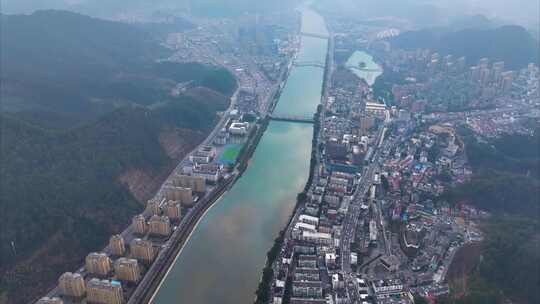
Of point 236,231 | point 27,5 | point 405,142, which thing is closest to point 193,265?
point 236,231

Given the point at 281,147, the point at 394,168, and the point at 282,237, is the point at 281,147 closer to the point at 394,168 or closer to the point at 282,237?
the point at 394,168

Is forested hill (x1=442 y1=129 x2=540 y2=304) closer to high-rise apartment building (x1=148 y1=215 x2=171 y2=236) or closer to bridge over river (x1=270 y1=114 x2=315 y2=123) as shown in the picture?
bridge over river (x1=270 y1=114 x2=315 y2=123)

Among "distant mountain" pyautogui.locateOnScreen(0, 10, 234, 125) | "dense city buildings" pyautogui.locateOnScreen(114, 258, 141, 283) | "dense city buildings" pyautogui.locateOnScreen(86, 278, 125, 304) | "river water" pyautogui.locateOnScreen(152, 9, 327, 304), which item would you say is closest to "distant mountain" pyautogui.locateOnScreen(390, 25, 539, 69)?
"river water" pyautogui.locateOnScreen(152, 9, 327, 304)

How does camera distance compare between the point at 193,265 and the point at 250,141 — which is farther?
the point at 250,141

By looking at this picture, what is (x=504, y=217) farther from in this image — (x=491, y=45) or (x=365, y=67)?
(x=491, y=45)

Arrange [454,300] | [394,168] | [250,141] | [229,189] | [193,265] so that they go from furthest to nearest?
[250,141] < [394,168] < [229,189] < [193,265] < [454,300]

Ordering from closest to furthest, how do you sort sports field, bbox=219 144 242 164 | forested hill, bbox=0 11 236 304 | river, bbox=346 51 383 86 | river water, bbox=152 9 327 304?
river water, bbox=152 9 327 304 < forested hill, bbox=0 11 236 304 < sports field, bbox=219 144 242 164 < river, bbox=346 51 383 86
